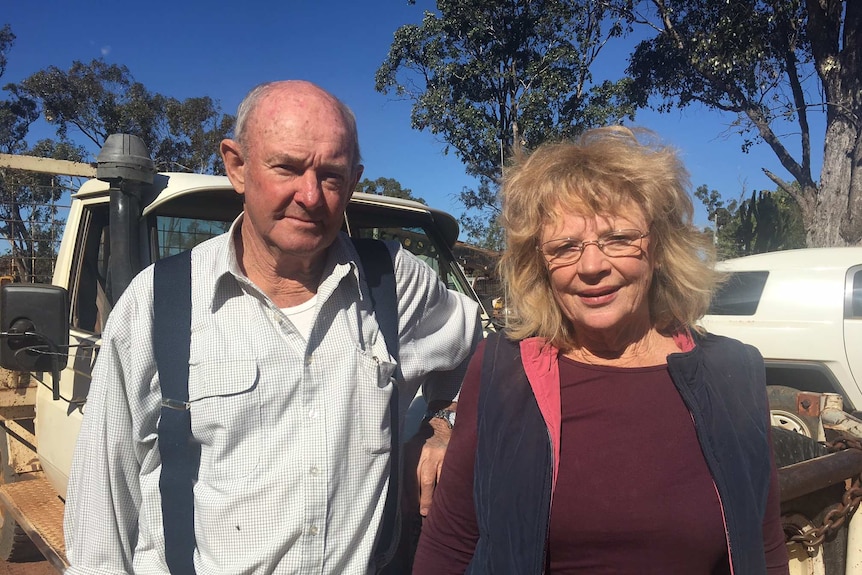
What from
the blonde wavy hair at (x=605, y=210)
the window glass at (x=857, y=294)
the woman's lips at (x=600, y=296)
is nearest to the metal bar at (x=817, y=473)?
the blonde wavy hair at (x=605, y=210)

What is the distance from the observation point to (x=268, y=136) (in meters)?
1.76

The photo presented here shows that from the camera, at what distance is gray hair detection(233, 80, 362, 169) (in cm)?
182

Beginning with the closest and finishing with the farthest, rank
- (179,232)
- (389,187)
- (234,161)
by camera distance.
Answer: (234,161)
(179,232)
(389,187)

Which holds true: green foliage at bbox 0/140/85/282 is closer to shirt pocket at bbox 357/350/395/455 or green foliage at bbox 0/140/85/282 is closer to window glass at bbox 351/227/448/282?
window glass at bbox 351/227/448/282

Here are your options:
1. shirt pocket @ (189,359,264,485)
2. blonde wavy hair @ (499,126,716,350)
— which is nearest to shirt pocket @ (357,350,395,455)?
shirt pocket @ (189,359,264,485)

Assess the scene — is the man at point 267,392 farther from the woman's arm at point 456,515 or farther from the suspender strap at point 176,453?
the woman's arm at point 456,515

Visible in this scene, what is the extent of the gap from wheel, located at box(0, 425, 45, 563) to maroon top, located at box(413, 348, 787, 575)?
3546 mm

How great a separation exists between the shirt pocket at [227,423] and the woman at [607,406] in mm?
507

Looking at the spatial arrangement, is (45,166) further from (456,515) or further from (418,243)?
(456,515)

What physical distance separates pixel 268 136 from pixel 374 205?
1990 millimetres

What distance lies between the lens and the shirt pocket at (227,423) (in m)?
1.61

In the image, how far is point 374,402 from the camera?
1.77 meters

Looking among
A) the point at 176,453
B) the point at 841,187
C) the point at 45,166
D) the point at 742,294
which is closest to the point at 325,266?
the point at 176,453

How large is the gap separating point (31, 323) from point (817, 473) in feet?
9.16
